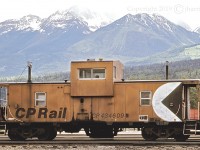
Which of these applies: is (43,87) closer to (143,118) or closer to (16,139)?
(16,139)

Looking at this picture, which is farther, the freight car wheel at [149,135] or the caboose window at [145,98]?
the caboose window at [145,98]

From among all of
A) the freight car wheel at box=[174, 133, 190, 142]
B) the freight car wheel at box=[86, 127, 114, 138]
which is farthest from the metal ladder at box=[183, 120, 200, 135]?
the freight car wheel at box=[86, 127, 114, 138]

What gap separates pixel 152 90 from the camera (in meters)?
30.6

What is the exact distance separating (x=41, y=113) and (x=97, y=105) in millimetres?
3607

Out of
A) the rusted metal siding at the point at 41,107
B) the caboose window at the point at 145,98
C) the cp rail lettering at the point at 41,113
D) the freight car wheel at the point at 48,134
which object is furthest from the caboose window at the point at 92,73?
the freight car wheel at the point at 48,134

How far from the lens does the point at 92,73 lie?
31.2m

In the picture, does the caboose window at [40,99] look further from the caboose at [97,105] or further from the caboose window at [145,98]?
the caboose window at [145,98]

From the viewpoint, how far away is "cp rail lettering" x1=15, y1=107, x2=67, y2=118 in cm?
3144

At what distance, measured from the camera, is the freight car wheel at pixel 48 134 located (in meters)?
31.2

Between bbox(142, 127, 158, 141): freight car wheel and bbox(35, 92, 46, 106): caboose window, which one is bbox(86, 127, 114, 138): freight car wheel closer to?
bbox(142, 127, 158, 141): freight car wheel

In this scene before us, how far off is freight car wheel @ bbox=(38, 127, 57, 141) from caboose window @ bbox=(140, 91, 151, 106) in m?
5.81

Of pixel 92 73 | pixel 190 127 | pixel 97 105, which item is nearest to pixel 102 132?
pixel 97 105

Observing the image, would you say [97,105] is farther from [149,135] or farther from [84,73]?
[149,135]

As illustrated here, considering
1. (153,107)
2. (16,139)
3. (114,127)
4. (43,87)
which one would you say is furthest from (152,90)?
(16,139)
